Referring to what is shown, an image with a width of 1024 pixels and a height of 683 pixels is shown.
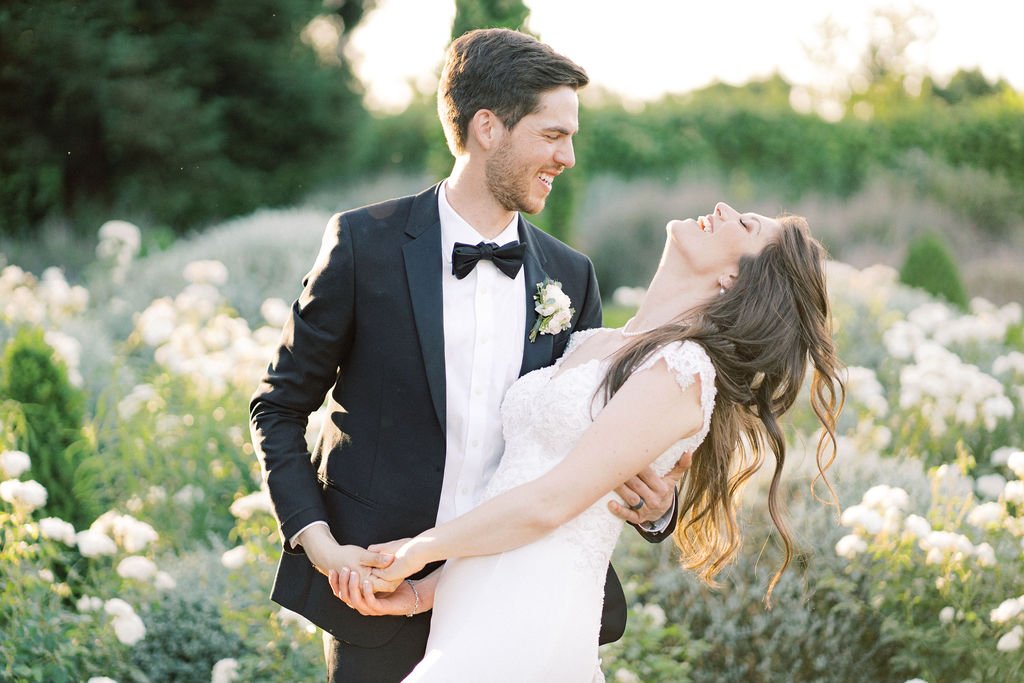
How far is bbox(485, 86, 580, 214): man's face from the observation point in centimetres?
280

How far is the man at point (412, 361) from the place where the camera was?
2.72 meters

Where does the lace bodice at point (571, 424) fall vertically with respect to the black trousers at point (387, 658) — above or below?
above

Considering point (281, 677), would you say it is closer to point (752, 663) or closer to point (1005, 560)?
point (752, 663)

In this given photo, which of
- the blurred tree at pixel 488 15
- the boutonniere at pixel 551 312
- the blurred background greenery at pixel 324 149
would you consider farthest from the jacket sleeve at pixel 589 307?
the blurred background greenery at pixel 324 149

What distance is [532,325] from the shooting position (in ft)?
9.64

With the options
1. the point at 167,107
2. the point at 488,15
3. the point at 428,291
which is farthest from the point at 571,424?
the point at 167,107

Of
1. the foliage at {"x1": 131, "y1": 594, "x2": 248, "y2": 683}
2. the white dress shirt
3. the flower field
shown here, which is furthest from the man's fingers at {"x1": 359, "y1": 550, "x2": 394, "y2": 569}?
the foliage at {"x1": 131, "y1": 594, "x2": 248, "y2": 683}

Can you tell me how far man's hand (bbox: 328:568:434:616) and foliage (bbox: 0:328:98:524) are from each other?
2603 mm

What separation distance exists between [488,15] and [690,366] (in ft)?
11.5

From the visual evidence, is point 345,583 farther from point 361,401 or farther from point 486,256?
point 486,256

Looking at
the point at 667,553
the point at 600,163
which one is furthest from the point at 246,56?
the point at 667,553

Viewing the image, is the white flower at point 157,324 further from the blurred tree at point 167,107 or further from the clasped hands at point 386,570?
the blurred tree at point 167,107

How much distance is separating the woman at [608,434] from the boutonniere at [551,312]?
11 cm

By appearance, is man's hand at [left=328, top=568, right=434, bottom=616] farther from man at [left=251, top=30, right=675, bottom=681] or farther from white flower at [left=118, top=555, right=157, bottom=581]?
white flower at [left=118, top=555, right=157, bottom=581]
